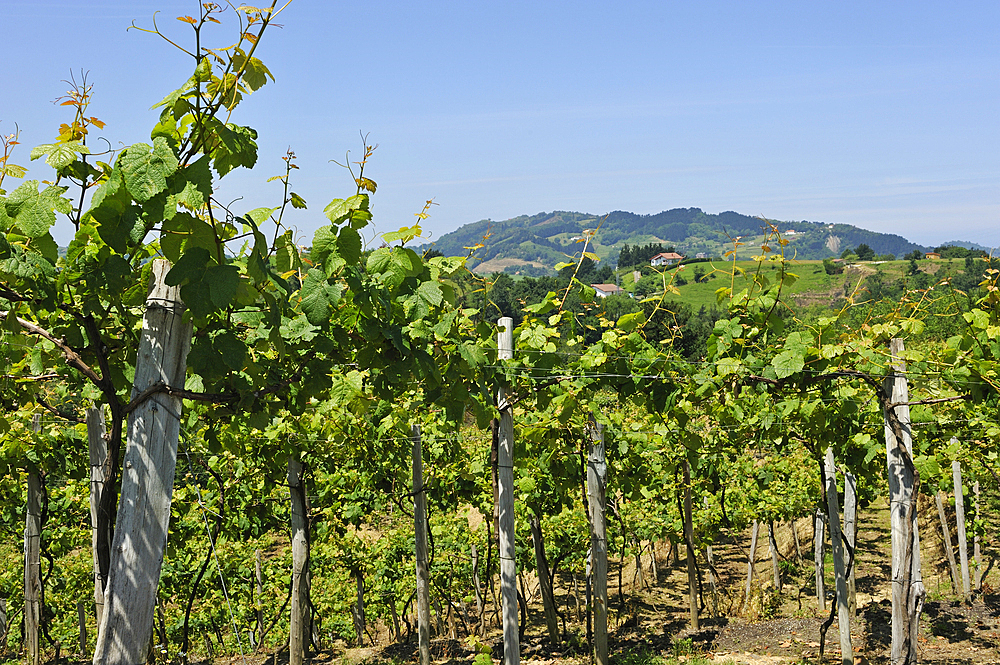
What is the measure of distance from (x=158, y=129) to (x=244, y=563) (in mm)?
8858

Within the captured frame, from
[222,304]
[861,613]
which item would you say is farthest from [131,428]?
[861,613]

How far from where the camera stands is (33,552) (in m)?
5.95

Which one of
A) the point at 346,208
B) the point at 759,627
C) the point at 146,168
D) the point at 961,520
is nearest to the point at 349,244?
the point at 346,208

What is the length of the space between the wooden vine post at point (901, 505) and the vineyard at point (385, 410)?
0.02 meters

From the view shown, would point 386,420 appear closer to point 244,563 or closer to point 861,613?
point 244,563

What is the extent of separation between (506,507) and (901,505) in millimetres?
2621

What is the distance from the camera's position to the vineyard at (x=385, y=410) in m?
2.03

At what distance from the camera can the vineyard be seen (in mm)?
2033

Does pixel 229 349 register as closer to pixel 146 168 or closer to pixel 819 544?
pixel 146 168

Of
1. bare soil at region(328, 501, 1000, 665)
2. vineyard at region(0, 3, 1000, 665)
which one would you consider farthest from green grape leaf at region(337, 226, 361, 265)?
bare soil at region(328, 501, 1000, 665)

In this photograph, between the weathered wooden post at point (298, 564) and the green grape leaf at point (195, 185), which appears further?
the weathered wooden post at point (298, 564)

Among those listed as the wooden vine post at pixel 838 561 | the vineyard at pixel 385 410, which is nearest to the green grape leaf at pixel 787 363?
the vineyard at pixel 385 410

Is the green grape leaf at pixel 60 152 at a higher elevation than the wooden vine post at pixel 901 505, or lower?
higher

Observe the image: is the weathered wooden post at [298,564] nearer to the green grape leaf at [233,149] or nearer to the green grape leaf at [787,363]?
the green grape leaf at [787,363]
